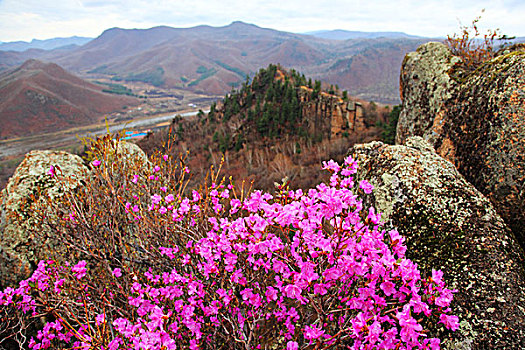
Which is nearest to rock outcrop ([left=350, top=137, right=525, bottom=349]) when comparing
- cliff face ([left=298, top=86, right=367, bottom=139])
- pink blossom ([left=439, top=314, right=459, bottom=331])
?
pink blossom ([left=439, top=314, right=459, bottom=331])

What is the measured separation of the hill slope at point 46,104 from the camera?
A: 13875cm

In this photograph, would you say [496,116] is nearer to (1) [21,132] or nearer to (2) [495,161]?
(2) [495,161]

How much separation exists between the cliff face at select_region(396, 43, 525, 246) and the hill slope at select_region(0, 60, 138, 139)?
6998 inches

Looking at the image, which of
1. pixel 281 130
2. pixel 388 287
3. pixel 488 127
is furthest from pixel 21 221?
pixel 281 130

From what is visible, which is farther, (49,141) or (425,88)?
(49,141)

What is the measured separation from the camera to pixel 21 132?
13450 cm

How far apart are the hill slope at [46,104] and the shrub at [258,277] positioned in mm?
175593

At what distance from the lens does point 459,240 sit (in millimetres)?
2668

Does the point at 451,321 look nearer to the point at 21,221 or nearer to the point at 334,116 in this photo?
the point at 21,221

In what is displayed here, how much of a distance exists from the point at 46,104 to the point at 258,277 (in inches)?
7718

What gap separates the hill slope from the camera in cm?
13875

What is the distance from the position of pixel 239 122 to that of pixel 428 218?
149 feet

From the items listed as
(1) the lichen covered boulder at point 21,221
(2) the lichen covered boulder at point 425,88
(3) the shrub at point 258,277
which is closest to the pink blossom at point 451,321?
(3) the shrub at point 258,277

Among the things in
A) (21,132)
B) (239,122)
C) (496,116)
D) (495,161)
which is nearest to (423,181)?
(495,161)
